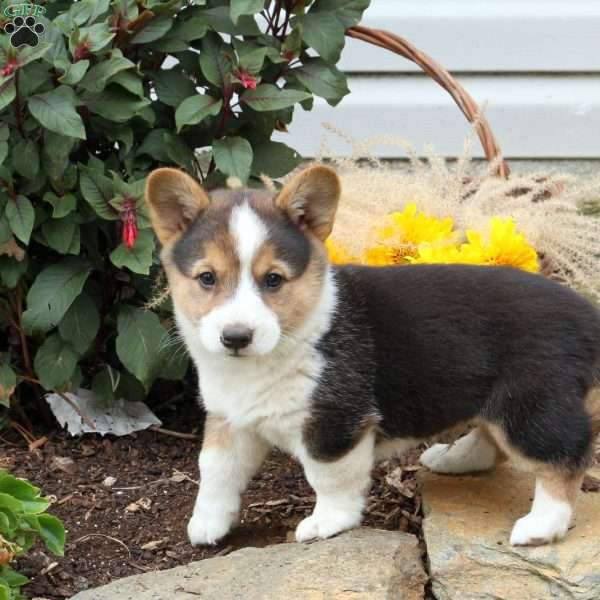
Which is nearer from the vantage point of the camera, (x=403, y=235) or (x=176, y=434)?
(x=403, y=235)

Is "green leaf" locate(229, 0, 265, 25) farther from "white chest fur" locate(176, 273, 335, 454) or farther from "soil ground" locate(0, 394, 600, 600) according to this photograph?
"soil ground" locate(0, 394, 600, 600)

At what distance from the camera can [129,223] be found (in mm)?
4910

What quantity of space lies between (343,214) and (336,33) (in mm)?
906


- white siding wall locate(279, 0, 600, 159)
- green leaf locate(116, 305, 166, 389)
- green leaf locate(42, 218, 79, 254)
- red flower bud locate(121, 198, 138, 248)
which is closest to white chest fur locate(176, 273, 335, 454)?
red flower bud locate(121, 198, 138, 248)

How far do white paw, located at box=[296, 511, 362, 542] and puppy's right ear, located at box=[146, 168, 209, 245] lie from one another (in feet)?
4.25

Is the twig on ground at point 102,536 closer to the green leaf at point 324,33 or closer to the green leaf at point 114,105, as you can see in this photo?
the green leaf at point 114,105

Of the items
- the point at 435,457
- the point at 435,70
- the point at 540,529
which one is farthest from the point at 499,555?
the point at 435,70

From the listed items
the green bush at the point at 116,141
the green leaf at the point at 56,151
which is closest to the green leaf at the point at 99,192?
the green bush at the point at 116,141

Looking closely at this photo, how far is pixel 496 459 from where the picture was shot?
16.3 feet

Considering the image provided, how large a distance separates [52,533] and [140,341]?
1.27m

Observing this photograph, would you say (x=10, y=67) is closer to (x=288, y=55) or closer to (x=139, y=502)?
(x=288, y=55)

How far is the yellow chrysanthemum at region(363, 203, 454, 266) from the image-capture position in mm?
5617

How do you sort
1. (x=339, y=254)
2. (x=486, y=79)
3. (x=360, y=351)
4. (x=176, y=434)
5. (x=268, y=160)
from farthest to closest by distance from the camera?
1. (x=486, y=79)
2. (x=176, y=434)
3. (x=339, y=254)
4. (x=268, y=160)
5. (x=360, y=351)

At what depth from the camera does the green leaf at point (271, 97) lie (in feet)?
16.8
